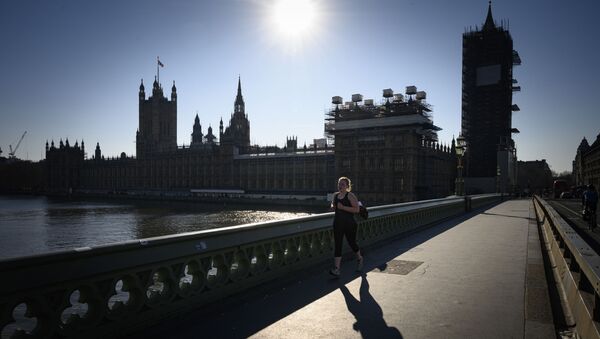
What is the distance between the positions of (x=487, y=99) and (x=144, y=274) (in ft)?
292

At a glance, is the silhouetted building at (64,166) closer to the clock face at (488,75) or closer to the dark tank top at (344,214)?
the clock face at (488,75)

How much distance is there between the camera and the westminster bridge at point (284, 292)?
151 inches

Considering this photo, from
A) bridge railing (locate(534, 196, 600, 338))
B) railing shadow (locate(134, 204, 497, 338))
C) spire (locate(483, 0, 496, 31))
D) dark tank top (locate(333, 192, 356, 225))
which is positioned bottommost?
railing shadow (locate(134, 204, 497, 338))

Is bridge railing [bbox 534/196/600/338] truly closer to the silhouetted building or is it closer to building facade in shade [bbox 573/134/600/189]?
building facade in shade [bbox 573/134/600/189]

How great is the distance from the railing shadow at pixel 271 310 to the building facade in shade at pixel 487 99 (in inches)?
3250

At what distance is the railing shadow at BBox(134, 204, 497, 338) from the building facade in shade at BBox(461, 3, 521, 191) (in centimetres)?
8255

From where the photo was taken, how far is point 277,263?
7.05 m

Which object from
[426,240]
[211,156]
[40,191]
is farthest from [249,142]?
[426,240]

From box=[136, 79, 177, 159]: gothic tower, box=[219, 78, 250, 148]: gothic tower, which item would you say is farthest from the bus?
box=[136, 79, 177, 159]: gothic tower

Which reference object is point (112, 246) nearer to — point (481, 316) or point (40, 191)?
point (481, 316)

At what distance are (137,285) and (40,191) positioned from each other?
17909cm

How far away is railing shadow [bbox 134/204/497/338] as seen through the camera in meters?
4.61

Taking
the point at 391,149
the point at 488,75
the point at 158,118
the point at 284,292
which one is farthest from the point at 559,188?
the point at 158,118

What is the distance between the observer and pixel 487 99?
8294cm
